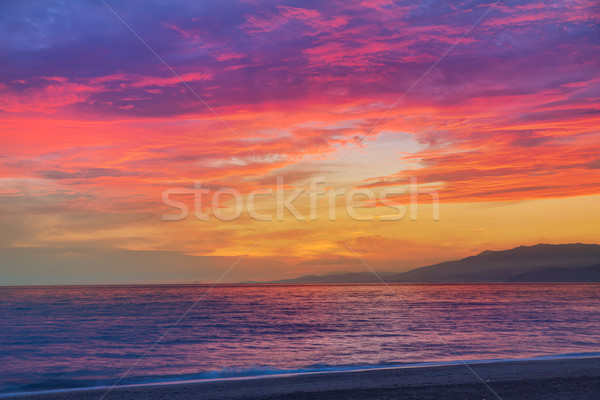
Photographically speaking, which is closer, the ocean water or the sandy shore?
the sandy shore

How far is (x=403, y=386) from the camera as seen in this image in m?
16.8

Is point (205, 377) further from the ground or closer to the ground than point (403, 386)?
closer to the ground

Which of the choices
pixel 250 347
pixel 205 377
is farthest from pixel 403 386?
pixel 250 347

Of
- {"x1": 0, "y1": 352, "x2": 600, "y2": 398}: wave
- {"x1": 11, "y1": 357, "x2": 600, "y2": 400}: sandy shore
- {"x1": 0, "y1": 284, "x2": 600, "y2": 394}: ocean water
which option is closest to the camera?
{"x1": 11, "y1": 357, "x2": 600, "y2": 400}: sandy shore

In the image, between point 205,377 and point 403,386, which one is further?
point 205,377

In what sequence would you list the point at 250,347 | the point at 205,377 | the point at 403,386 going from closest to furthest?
the point at 403,386 → the point at 205,377 → the point at 250,347

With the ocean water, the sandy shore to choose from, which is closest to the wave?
the ocean water

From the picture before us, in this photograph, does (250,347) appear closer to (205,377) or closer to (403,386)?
(205,377)

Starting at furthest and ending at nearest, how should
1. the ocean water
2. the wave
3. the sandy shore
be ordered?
the ocean water, the wave, the sandy shore

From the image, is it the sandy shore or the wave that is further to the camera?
the wave

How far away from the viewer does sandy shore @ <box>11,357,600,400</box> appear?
1538cm

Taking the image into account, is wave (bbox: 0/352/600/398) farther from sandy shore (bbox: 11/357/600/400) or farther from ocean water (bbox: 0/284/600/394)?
sandy shore (bbox: 11/357/600/400)

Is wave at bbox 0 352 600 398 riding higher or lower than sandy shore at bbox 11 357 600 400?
lower

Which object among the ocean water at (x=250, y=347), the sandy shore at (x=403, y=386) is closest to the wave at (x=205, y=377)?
the ocean water at (x=250, y=347)
